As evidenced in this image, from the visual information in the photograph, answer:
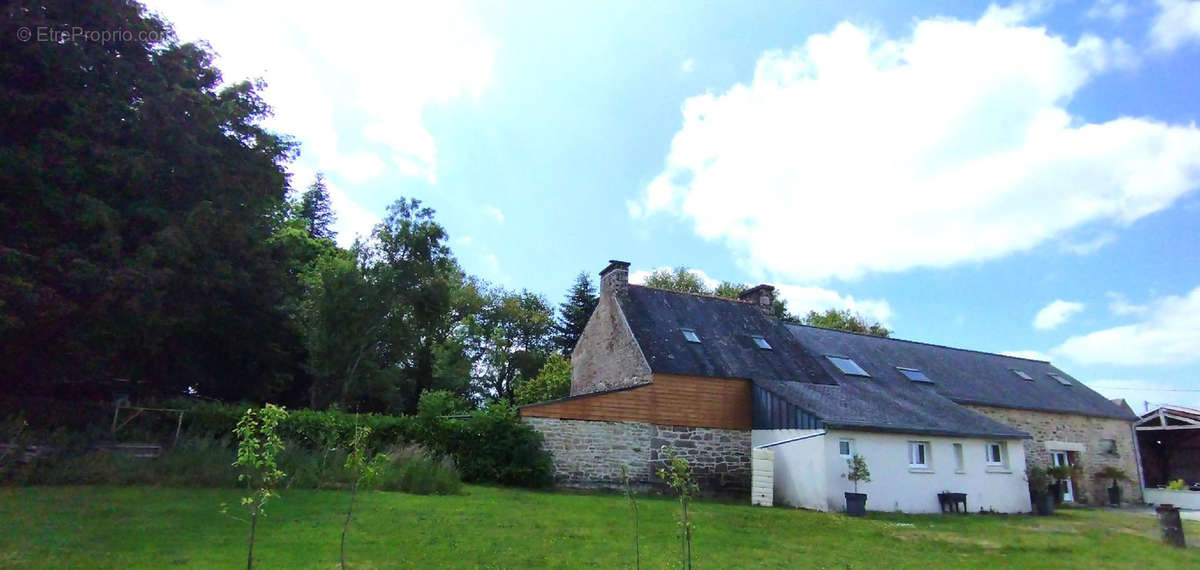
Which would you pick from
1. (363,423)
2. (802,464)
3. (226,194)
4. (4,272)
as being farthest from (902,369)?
(4,272)

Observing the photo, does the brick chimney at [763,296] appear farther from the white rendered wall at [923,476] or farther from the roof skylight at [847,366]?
the white rendered wall at [923,476]

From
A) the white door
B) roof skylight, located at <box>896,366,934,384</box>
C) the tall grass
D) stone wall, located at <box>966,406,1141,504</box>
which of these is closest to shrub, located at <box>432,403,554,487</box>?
the tall grass

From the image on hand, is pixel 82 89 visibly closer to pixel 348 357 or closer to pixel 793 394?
pixel 348 357

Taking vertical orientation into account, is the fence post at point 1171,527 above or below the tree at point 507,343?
below

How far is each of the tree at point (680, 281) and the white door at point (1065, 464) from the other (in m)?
22.2

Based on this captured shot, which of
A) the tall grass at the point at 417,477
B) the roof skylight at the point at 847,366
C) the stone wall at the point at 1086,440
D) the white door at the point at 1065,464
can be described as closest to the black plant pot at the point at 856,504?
the roof skylight at the point at 847,366

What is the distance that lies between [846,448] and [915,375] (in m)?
9.79

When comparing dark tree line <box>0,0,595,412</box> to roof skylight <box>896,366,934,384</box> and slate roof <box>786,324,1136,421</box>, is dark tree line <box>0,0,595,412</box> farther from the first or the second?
roof skylight <box>896,366,934,384</box>

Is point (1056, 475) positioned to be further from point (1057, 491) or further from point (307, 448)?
point (307, 448)

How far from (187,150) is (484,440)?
1036 cm

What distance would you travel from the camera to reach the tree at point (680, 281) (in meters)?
44.1

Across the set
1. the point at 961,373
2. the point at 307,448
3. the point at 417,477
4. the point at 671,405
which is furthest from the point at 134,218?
the point at 961,373

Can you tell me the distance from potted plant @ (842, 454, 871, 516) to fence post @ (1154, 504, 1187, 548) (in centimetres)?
557

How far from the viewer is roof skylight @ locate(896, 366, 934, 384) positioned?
2495 centimetres
